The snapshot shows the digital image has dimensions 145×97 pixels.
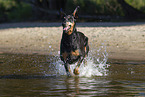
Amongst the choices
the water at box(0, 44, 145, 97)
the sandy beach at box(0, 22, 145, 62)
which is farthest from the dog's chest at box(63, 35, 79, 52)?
the sandy beach at box(0, 22, 145, 62)

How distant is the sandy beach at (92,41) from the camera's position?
1461cm

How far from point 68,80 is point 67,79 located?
16 cm

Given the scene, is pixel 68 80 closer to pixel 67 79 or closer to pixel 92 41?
pixel 67 79

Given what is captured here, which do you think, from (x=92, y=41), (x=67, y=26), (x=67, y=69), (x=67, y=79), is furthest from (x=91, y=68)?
(x=92, y=41)

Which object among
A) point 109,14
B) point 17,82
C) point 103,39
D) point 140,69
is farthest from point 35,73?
point 109,14

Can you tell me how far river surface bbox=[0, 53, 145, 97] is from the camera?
25.4ft

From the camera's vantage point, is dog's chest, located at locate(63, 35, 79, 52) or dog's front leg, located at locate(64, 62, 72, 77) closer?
dog's chest, located at locate(63, 35, 79, 52)

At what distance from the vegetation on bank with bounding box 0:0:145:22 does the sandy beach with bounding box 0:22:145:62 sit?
7.78 metres

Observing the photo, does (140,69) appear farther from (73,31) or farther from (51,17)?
(51,17)

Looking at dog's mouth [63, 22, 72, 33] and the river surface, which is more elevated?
dog's mouth [63, 22, 72, 33]

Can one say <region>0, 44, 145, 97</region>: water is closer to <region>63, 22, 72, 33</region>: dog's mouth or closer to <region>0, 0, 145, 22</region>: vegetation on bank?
<region>63, 22, 72, 33</region>: dog's mouth

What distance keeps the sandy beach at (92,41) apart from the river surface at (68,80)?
5.60 ft

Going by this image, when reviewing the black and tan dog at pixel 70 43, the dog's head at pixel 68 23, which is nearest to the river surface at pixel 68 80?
the black and tan dog at pixel 70 43

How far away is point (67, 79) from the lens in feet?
31.2
